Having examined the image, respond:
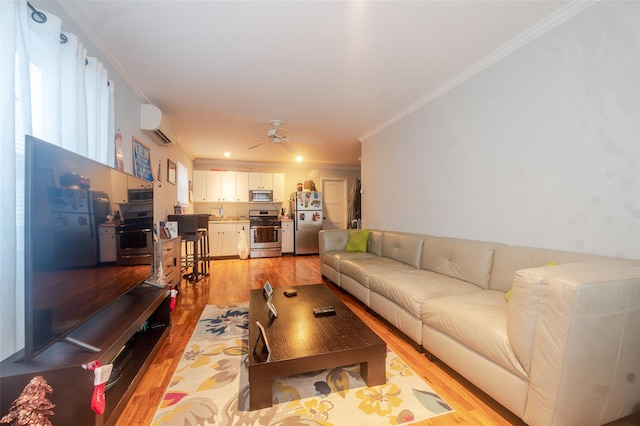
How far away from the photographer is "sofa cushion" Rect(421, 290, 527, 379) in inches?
51.6

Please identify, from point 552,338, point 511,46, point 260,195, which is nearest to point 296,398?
point 552,338

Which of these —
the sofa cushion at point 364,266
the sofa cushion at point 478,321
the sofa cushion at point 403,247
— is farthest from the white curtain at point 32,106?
the sofa cushion at point 403,247

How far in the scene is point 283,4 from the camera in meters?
1.63

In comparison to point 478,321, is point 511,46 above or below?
above

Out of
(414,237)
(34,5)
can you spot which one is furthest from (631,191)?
(34,5)

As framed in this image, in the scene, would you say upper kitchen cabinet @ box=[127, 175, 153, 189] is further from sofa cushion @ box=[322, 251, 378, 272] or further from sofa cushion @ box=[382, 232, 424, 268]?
sofa cushion @ box=[382, 232, 424, 268]

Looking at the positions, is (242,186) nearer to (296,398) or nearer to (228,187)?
(228,187)

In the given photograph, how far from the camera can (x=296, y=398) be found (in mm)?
1485

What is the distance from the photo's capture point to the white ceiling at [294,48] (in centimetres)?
169

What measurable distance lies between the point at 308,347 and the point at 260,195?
5.39 meters

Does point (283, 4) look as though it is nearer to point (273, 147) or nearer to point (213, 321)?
point (213, 321)

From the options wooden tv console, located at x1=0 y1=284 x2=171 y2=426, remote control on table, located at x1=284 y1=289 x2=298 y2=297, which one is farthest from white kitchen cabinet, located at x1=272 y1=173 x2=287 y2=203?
wooden tv console, located at x1=0 y1=284 x2=171 y2=426

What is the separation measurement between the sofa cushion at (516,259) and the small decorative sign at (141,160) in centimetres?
351

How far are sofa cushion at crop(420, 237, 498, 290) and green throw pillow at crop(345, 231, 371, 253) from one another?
1.12m
